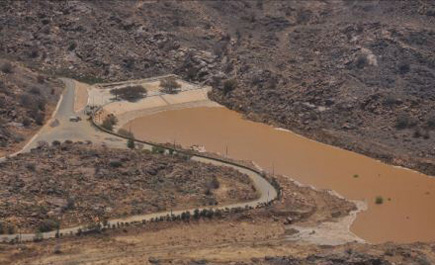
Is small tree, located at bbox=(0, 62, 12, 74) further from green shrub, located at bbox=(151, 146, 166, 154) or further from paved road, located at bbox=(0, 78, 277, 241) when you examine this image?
green shrub, located at bbox=(151, 146, 166, 154)

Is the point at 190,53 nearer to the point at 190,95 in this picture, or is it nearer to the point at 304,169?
the point at 190,95

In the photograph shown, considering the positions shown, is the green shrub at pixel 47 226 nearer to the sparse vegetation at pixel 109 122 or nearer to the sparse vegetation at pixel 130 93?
the sparse vegetation at pixel 109 122

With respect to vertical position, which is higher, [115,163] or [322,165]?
[115,163]

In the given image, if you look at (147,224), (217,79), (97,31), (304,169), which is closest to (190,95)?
(217,79)

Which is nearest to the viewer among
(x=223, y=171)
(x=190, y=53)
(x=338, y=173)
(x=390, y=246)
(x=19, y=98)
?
(x=390, y=246)

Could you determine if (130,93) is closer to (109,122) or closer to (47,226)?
(109,122)

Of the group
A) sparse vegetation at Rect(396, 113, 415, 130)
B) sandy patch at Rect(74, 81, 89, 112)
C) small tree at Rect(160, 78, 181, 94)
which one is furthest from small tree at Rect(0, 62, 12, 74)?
sparse vegetation at Rect(396, 113, 415, 130)

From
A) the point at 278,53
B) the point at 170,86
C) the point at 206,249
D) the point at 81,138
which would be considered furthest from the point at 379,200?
the point at 278,53
